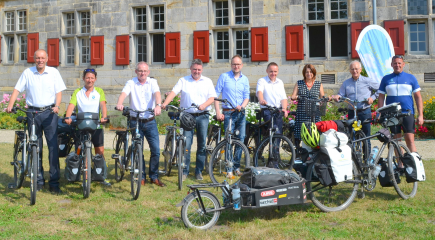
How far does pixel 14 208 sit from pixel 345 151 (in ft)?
11.9

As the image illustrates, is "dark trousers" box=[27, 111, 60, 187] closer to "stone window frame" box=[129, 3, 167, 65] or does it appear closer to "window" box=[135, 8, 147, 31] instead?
"stone window frame" box=[129, 3, 167, 65]

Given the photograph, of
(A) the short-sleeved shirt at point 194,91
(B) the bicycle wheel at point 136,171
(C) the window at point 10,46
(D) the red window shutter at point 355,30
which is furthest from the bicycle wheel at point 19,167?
(C) the window at point 10,46

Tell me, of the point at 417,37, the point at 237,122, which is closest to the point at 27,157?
the point at 237,122

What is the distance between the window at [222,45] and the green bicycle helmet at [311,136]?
31.7 ft

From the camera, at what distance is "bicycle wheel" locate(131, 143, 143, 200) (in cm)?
547

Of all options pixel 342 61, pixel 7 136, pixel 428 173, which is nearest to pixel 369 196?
pixel 428 173

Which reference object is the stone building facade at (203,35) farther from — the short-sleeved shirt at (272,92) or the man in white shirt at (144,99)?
the man in white shirt at (144,99)

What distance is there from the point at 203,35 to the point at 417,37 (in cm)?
610

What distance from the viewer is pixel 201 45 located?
1427 centimetres

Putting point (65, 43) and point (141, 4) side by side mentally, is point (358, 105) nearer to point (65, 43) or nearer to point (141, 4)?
point (141, 4)

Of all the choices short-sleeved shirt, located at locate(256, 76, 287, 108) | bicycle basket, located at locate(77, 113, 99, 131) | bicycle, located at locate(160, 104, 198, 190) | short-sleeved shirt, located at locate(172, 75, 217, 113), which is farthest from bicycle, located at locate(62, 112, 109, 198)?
short-sleeved shirt, located at locate(256, 76, 287, 108)

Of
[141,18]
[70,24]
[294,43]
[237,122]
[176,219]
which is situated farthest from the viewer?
[70,24]

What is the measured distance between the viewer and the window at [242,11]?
46.3 feet

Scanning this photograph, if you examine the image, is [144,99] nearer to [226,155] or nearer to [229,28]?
[226,155]
